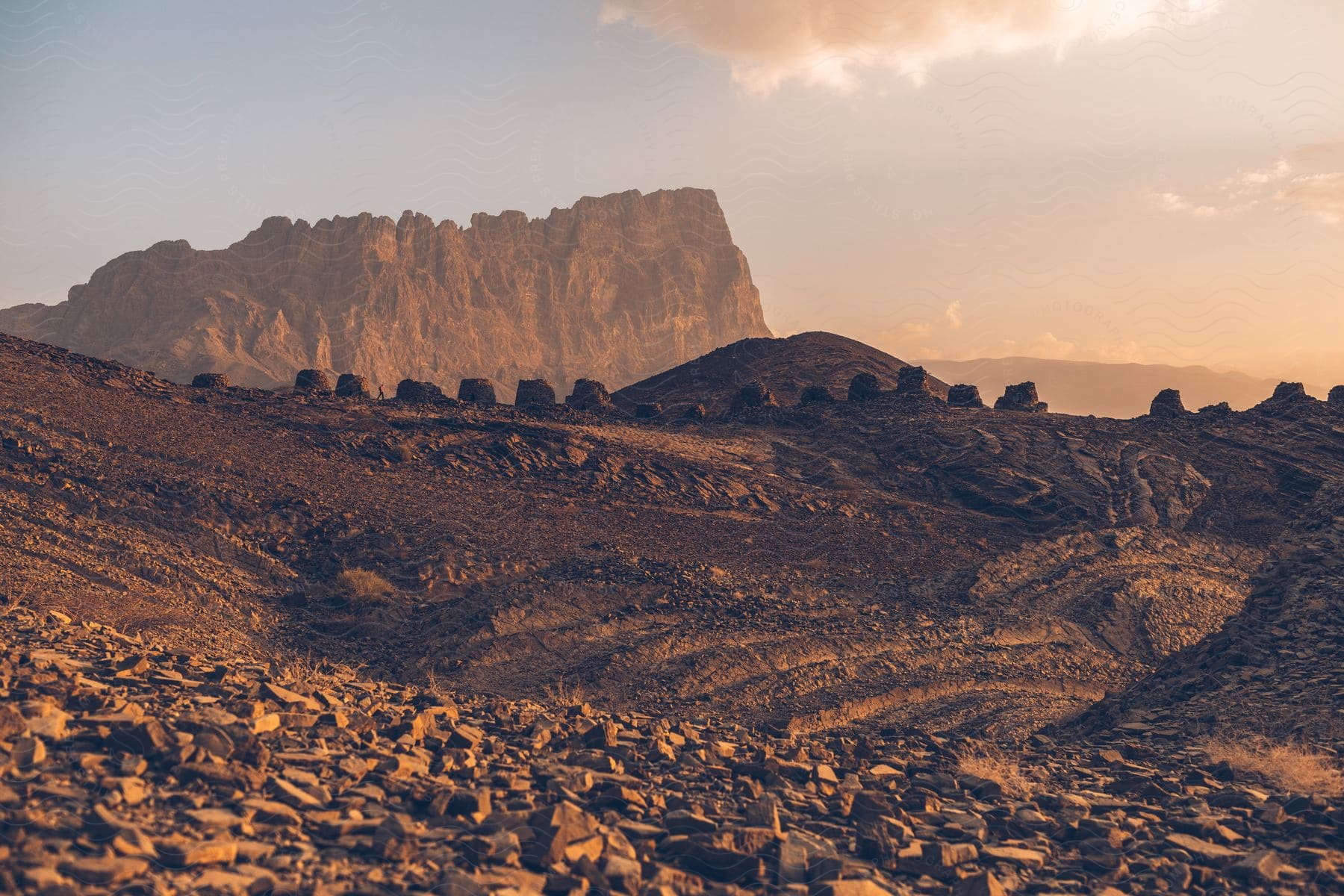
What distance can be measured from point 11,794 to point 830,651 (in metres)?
16.3

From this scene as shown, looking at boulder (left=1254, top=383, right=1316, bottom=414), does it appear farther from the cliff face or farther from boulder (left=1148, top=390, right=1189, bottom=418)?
the cliff face

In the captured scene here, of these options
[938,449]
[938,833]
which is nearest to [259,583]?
Answer: [938,833]

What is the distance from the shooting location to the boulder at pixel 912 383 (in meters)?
49.4

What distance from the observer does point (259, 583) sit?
22641 mm

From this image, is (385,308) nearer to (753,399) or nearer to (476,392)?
(476,392)

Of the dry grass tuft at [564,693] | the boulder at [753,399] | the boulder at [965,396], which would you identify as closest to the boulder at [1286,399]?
the boulder at [965,396]

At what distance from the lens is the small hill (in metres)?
56.7

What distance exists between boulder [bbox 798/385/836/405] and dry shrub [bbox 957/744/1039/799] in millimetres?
36659

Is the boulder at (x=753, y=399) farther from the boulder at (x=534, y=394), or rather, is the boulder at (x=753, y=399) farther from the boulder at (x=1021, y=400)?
the boulder at (x=1021, y=400)

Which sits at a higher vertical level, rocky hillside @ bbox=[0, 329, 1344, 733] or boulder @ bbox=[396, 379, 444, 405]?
boulder @ bbox=[396, 379, 444, 405]

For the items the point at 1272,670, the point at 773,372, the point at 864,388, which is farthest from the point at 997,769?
the point at 773,372

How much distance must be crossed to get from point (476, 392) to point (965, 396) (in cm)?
2462

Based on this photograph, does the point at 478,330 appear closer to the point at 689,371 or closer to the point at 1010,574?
the point at 689,371

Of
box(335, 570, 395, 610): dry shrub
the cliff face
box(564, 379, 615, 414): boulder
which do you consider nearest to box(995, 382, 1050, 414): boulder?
box(564, 379, 615, 414): boulder
